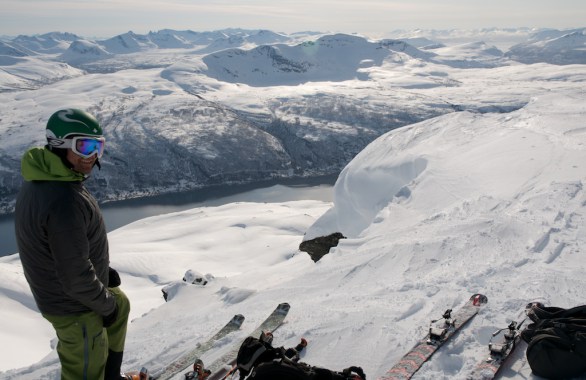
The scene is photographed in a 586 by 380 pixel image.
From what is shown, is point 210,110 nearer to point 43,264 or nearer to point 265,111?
point 265,111

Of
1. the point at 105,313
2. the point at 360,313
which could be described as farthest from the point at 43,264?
the point at 360,313

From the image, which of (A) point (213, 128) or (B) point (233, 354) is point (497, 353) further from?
(A) point (213, 128)

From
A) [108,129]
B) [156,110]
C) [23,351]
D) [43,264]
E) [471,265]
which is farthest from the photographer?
[156,110]

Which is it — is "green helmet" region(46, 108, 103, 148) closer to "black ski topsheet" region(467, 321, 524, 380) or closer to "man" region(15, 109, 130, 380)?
"man" region(15, 109, 130, 380)

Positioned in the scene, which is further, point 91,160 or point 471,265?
point 471,265

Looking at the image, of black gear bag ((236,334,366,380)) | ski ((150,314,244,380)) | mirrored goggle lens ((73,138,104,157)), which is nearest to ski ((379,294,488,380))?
black gear bag ((236,334,366,380))

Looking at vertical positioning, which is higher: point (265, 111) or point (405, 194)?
point (405, 194)
